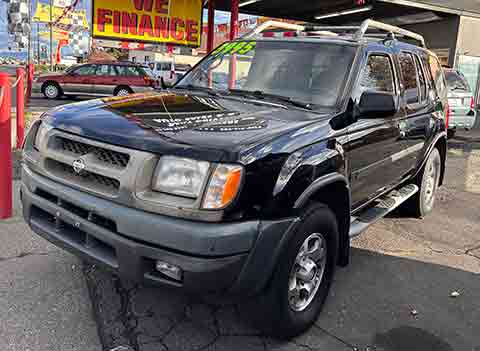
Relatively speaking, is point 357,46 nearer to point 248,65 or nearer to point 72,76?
point 248,65

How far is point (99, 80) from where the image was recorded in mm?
17812

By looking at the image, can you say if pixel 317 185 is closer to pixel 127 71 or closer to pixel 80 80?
pixel 127 71

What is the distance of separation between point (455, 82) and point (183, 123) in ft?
32.1

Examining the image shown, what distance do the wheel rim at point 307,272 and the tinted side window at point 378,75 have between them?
4.26 feet

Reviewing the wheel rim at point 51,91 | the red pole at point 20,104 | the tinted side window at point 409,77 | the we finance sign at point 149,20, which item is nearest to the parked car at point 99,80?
the wheel rim at point 51,91

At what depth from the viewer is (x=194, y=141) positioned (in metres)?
2.36

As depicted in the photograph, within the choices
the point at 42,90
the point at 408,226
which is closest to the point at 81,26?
the point at 42,90

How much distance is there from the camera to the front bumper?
223 centimetres

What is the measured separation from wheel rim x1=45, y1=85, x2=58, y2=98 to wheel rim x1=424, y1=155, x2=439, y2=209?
16154 mm

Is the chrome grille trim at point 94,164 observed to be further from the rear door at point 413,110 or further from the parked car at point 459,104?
the parked car at point 459,104

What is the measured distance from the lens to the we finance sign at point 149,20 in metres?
12.3

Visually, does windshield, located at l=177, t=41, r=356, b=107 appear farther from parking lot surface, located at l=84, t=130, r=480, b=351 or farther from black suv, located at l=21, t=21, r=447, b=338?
parking lot surface, located at l=84, t=130, r=480, b=351

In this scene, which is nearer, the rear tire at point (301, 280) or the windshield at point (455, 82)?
the rear tire at point (301, 280)

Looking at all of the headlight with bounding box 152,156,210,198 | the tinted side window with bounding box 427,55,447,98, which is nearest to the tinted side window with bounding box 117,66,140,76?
Result: the tinted side window with bounding box 427,55,447,98
